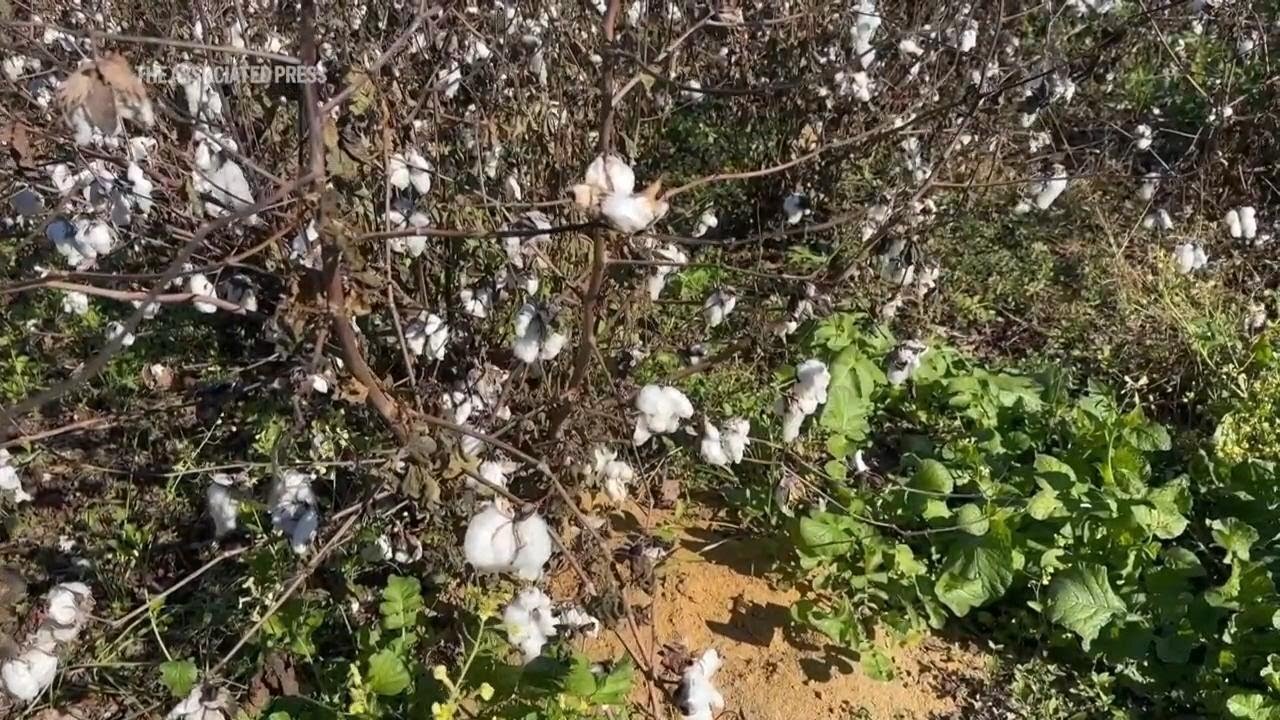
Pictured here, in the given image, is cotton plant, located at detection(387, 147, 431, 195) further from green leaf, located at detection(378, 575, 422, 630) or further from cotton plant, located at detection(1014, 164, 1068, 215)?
cotton plant, located at detection(1014, 164, 1068, 215)

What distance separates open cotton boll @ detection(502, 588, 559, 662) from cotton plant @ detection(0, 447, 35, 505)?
1.09 metres

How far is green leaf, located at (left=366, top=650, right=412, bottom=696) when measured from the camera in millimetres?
1786

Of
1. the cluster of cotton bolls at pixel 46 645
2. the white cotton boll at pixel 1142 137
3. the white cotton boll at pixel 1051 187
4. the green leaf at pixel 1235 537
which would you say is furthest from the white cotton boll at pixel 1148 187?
the cluster of cotton bolls at pixel 46 645

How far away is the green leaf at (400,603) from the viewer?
1.85 m

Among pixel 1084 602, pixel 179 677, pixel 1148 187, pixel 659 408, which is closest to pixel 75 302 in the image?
pixel 179 677

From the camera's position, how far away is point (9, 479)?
206cm

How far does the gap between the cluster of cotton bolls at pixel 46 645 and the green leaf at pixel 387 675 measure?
463mm

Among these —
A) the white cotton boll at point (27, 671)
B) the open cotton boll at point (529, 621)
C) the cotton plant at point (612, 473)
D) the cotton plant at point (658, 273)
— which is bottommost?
the white cotton boll at point (27, 671)

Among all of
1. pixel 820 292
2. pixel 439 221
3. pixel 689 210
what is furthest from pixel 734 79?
pixel 439 221

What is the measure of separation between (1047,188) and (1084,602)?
1247 mm

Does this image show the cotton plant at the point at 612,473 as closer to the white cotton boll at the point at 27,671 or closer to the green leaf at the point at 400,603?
the green leaf at the point at 400,603

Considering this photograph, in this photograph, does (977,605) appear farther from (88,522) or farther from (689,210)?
(88,522)

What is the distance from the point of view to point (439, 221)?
6.97 feet

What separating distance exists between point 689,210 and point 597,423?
1122 mm
